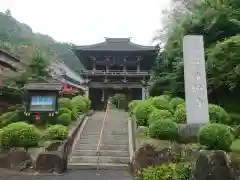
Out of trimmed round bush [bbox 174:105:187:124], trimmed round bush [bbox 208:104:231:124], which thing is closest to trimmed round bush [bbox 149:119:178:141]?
trimmed round bush [bbox 174:105:187:124]

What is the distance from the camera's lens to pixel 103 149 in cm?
1415

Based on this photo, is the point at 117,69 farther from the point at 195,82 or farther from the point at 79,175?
the point at 79,175

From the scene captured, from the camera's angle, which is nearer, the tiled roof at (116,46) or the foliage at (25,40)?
the tiled roof at (116,46)

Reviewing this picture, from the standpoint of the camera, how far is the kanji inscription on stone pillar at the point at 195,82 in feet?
41.5

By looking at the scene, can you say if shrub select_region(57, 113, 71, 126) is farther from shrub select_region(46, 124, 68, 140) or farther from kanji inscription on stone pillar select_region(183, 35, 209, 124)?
kanji inscription on stone pillar select_region(183, 35, 209, 124)

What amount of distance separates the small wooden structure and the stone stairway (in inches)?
87.7

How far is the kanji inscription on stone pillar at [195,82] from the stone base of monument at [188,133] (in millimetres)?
259

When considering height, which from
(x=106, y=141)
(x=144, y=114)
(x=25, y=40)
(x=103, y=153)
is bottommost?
(x=103, y=153)

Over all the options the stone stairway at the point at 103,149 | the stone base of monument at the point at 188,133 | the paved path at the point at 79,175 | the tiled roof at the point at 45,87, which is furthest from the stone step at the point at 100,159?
the tiled roof at the point at 45,87

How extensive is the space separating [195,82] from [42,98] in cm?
808

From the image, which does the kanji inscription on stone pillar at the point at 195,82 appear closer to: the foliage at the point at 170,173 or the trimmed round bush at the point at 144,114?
the trimmed round bush at the point at 144,114

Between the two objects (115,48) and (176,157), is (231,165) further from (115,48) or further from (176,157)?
(115,48)

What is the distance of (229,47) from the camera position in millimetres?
16656

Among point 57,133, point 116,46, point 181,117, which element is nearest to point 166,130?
point 181,117
